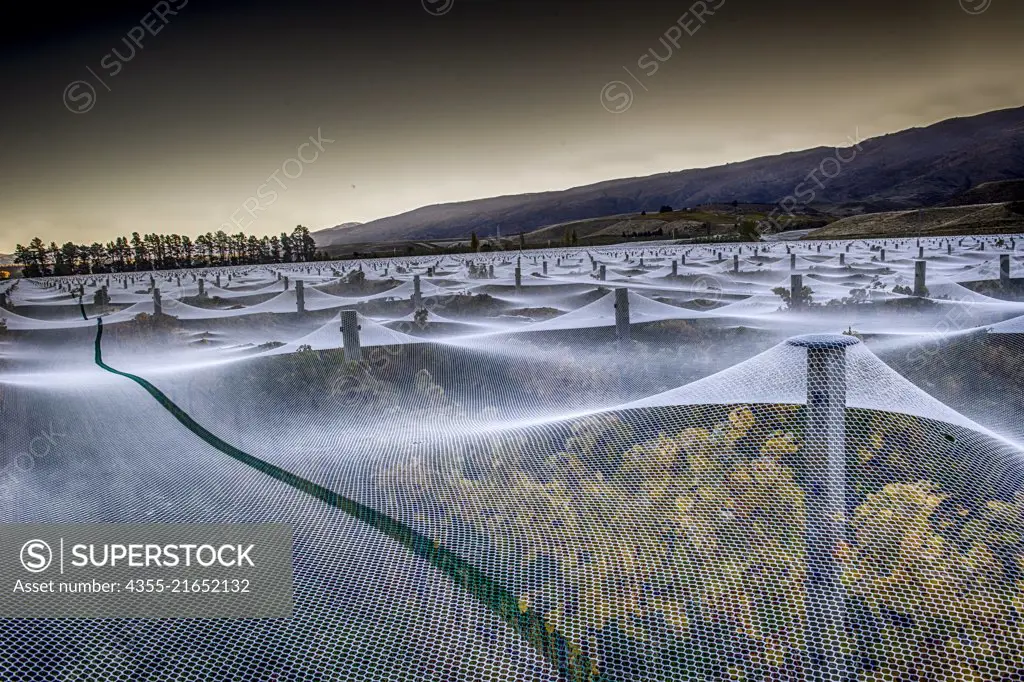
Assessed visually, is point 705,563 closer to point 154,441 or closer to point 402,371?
point 154,441

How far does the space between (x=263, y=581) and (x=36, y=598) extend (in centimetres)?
82

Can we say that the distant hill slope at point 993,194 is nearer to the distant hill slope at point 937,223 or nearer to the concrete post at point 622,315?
the distant hill slope at point 937,223

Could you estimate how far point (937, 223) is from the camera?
70.2 m

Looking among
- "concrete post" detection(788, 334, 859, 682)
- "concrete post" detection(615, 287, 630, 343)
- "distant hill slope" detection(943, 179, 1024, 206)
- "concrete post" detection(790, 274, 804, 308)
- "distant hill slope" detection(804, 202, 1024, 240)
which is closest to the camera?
"concrete post" detection(788, 334, 859, 682)

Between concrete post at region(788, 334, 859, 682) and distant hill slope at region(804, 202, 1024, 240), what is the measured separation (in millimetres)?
61028

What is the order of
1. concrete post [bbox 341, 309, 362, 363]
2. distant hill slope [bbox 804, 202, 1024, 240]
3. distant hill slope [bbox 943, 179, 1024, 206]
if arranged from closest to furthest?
1. concrete post [bbox 341, 309, 362, 363]
2. distant hill slope [bbox 804, 202, 1024, 240]
3. distant hill slope [bbox 943, 179, 1024, 206]

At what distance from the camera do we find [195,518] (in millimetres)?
2834

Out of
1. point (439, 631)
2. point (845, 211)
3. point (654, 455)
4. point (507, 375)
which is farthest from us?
point (845, 211)

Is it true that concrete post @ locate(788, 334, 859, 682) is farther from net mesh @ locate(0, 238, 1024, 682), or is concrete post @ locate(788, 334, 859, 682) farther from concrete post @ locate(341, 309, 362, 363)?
concrete post @ locate(341, 309, 362, 363)

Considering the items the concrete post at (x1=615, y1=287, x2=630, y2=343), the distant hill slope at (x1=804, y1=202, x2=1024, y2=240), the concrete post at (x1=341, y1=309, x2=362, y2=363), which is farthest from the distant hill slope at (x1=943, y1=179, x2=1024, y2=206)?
the concrete post at (x1=341, y1=309, x2=362, y2=363)

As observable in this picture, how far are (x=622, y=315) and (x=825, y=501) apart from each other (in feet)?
19.0

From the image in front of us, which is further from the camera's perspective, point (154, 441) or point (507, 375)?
point (507, 375)

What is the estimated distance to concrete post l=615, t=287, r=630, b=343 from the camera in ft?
27.0

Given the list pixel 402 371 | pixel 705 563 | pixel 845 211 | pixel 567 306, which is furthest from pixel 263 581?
pixel 845 211
